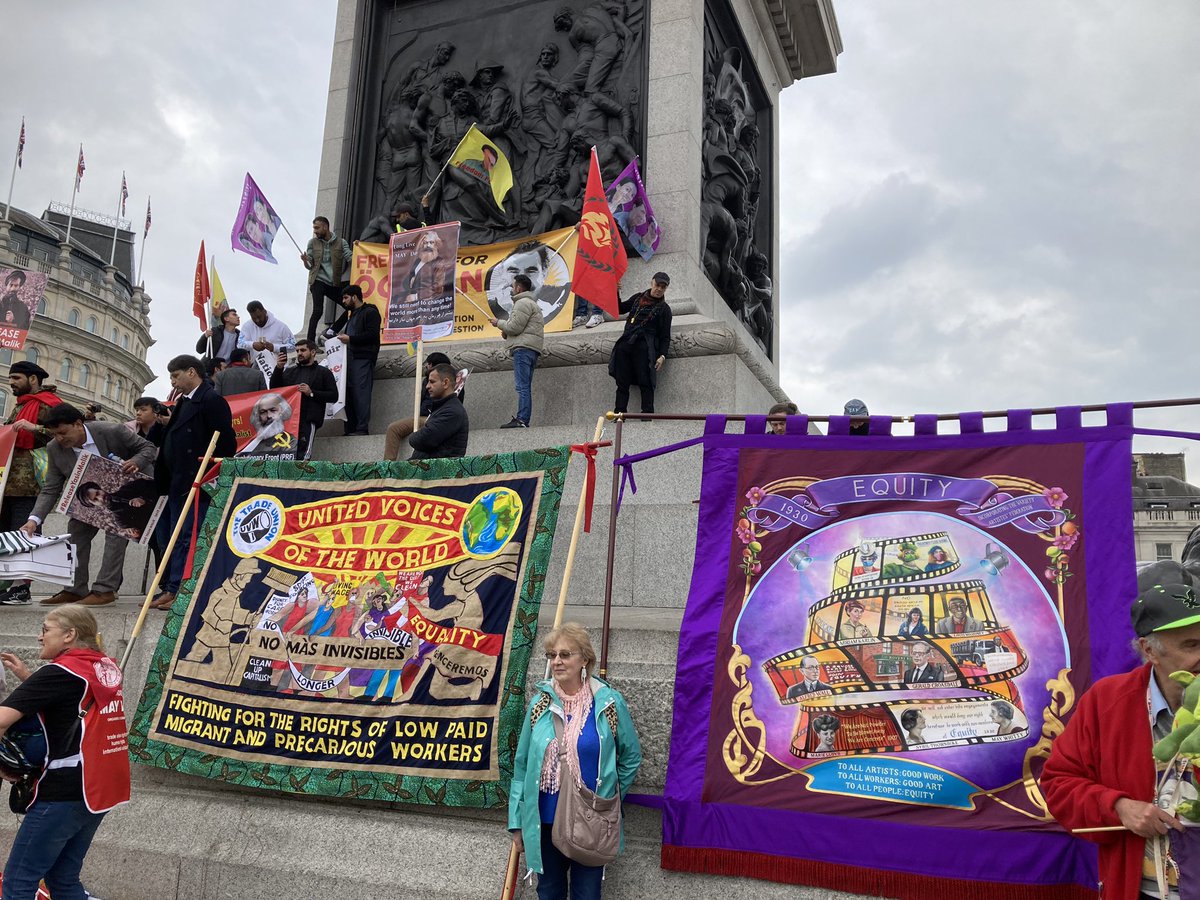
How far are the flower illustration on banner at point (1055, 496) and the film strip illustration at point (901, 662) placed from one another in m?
0.54

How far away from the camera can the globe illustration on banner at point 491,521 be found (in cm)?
618

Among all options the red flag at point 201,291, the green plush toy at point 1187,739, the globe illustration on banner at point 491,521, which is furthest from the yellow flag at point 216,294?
the green plush toy at point 1187,739

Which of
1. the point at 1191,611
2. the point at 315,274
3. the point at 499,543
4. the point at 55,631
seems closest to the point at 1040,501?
the point at 1191,611

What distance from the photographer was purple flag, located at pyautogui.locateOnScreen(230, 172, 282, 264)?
1216cm

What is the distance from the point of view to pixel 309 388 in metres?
10.7

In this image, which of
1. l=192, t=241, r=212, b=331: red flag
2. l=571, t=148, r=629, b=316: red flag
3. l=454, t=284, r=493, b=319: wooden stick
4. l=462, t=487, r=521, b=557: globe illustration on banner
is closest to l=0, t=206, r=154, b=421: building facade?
l=192, t=241, r=212, b=331: red flag

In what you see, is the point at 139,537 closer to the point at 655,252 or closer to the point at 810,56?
the point at 655,252

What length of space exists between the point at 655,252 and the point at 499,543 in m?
6.85

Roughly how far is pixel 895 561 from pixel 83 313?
227 feet

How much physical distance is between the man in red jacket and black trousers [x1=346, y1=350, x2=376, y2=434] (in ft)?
31.3

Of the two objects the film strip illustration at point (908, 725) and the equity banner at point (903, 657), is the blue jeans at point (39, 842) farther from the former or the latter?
the film strip illustration at point (908, 725)

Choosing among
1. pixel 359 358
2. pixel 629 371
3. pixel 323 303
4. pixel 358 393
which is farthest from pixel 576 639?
pixel 323 303

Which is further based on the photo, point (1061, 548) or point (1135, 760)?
→ point (1061, 548)

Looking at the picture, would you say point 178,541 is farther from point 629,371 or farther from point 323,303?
point 323,303
